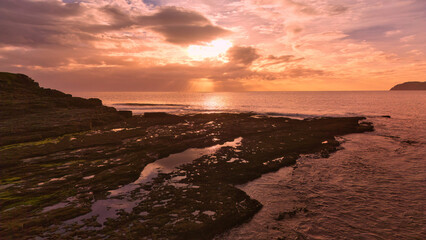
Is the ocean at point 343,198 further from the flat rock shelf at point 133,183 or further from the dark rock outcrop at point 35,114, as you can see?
the dark rock outcrop at point 35,114

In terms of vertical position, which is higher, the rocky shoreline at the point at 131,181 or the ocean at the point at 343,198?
the rocky shoreline at the point at 131,181

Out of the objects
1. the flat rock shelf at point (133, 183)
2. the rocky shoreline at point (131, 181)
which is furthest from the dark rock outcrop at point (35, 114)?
the flat rock shelf at point (133, 183)

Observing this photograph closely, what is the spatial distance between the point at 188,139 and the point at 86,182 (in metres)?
16.7

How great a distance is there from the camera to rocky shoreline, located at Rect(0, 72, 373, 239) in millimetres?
10875

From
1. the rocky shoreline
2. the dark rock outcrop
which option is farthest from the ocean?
the dark rock outcrop

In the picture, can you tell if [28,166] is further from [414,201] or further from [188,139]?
[414,201]

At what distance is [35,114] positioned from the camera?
137 ft

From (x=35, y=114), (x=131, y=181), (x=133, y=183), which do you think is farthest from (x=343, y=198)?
(x=35, y=114)

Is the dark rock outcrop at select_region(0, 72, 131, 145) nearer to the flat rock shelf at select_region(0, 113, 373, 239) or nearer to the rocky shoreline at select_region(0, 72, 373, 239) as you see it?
the rocky shoreline at select_region(0, 72, 373, 239)

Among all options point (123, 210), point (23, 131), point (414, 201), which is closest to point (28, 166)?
point (123, 210)

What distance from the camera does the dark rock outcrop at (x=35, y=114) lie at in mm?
30797

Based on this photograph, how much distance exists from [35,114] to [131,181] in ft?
128

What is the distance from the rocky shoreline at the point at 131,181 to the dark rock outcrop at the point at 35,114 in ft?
2.49

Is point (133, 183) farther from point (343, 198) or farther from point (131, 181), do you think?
point (343, 198)
